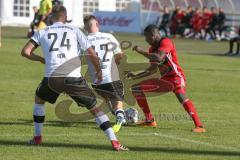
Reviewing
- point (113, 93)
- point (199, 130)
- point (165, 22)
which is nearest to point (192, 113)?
point (199, 130)

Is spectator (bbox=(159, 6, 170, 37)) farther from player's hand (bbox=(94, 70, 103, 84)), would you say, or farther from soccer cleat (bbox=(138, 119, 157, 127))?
player's hand (bbox=(94, 70, 103, 84))

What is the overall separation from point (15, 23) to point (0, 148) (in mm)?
50021

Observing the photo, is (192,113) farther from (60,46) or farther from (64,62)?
(60,46)

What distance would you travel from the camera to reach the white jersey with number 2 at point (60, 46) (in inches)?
449

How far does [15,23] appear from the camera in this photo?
200 feet

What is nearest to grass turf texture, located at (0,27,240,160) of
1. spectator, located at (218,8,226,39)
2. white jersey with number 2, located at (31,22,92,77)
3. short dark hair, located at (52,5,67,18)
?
white jersey with number 2, located at (31,22,92,77)

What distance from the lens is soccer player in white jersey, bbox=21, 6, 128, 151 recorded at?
449 inches

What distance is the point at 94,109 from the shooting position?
1148cm

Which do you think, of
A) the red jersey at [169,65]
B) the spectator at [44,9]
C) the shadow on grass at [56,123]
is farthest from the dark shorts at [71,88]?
the spectator at [44,9]

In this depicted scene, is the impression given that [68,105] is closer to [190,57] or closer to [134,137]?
[134,137]

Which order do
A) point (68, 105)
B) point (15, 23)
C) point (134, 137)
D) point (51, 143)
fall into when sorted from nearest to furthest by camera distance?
1. point (51, 143)
2. point (134, 137)
3. point (68, 105)
4. point (15, 23)

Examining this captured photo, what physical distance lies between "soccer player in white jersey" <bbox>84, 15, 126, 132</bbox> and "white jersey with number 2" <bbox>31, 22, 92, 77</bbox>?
2159 mm

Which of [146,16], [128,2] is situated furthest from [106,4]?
[146,16]

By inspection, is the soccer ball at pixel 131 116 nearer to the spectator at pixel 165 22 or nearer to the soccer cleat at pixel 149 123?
the soccer cleat at pixel 149 123
